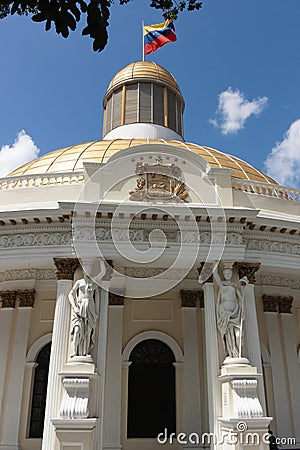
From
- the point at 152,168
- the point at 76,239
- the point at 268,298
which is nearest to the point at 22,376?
the point at 76,239

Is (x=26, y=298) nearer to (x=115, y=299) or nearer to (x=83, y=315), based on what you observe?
(x=115, y=299)

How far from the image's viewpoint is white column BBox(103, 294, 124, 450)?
1130 centimetres

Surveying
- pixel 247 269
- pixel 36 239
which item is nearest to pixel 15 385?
pixel 36 239

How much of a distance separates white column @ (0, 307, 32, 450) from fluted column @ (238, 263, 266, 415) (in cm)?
671

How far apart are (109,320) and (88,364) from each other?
354cm

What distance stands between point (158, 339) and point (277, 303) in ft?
13.6

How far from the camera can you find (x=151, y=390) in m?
12.2

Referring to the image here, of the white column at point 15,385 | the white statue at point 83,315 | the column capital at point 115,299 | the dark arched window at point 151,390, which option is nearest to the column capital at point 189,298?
the dark arched window at point 151,390

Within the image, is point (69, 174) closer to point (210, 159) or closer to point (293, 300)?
point (210, 159)

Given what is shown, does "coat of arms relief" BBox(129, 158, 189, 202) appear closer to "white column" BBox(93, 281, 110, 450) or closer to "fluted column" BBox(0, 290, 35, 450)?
"white column" BBox(93, 281, 110, 450)

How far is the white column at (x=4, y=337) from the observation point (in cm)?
1222

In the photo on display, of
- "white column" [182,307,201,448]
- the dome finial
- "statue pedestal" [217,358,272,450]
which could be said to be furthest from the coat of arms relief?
the dome finial

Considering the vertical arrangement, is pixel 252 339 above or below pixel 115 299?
below

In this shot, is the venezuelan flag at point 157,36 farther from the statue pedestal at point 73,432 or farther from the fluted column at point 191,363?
the statue pedestal at point 73,432
